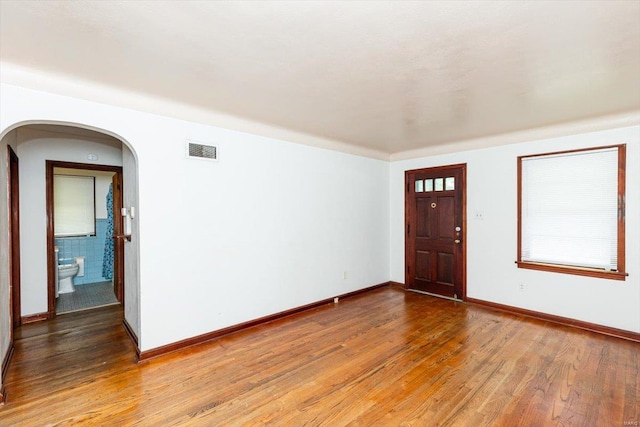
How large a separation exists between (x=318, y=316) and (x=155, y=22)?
348 cm

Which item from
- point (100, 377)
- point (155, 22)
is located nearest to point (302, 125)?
point (155, 22)

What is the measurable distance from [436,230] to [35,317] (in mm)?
5681

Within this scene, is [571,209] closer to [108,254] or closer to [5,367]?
[5,367]

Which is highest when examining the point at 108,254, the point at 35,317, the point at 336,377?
the point at 108,254

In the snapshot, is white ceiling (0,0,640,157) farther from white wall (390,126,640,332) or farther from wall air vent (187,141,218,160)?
white wall (390,126,640,332)

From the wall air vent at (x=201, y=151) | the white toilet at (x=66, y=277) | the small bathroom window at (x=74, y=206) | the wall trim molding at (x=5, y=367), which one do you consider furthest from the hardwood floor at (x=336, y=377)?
the small bathroom window at (x=74, y=206)

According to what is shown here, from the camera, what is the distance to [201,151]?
10.3 ft

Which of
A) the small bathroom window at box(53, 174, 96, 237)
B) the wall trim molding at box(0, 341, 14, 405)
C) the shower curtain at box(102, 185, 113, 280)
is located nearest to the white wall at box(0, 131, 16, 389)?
the wall trim molding at box(0, 341, 14, 405)

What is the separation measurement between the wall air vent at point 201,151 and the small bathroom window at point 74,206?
172 inches

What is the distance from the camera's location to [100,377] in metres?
2.46

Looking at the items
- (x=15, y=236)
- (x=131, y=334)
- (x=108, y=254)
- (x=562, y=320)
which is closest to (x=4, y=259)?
(x=15, y=236)

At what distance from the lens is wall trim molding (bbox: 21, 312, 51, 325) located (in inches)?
142

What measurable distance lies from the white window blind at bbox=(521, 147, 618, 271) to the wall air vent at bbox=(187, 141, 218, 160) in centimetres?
399

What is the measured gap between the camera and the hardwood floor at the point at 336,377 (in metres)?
2.02
